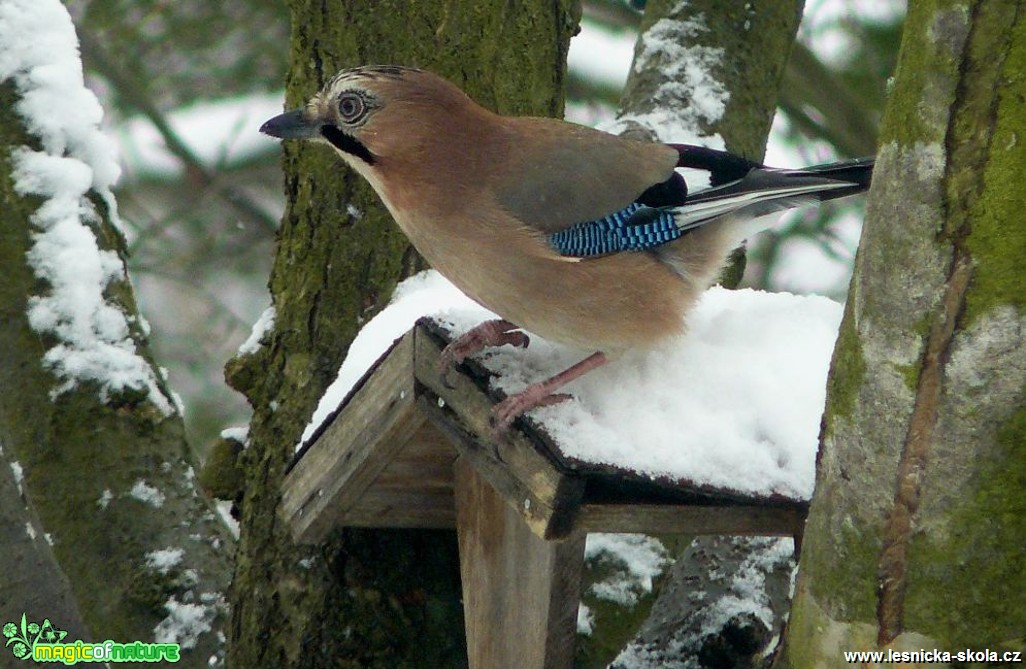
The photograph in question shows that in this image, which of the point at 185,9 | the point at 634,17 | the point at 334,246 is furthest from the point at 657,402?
the point at 185,9

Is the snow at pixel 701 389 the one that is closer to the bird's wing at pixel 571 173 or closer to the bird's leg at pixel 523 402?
the bird's leg at pixel 523 402

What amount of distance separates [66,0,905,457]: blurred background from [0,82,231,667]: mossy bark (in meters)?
2.57

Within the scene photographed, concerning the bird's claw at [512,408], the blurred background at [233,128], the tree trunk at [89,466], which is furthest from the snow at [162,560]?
the blurred background at [233,128]

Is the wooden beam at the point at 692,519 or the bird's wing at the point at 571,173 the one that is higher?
the bird's wing at the point at 571,173

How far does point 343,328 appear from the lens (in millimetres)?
3422

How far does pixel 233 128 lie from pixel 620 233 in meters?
3.81

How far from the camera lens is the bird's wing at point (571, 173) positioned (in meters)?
3.00

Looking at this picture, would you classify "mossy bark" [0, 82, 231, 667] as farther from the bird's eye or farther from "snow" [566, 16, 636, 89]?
"snow" [566, 16, 636, 89]

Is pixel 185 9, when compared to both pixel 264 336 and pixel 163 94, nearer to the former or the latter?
pixel 163 94

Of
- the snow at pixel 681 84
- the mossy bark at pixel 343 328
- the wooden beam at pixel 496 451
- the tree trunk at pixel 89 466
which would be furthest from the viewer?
the snow at pixel 681 84

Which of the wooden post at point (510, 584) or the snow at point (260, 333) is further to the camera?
the snow at point (260, 333)

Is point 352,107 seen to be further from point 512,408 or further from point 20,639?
point 20,639

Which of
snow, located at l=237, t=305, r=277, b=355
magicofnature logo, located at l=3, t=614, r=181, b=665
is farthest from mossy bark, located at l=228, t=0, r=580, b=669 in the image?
magicofnature logo, located at l=3, t=614, r=181, b=665

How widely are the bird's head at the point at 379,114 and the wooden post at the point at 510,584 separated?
2.61 feet
